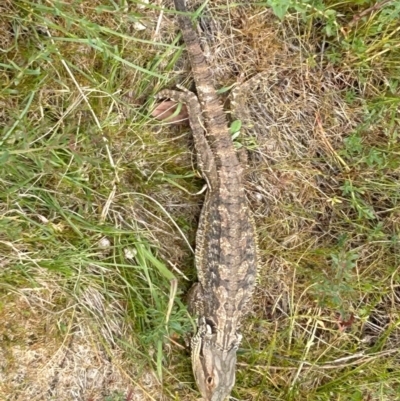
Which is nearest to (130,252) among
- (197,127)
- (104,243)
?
(104,243)

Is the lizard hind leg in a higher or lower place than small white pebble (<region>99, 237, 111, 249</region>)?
higher

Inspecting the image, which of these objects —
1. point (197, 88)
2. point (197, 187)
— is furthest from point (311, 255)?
point (197, 88)

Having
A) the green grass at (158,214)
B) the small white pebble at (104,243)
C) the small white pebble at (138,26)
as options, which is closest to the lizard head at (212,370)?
the green grass at (158,214)

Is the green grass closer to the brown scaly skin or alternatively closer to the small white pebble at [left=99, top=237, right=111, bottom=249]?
the small white pebble at [left=99, top=237, right=111, bottom=249]

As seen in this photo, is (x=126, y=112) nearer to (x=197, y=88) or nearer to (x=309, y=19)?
(x=197, y=88)

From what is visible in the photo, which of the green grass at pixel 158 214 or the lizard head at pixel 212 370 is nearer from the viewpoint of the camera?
the green grass at pixel 158 214

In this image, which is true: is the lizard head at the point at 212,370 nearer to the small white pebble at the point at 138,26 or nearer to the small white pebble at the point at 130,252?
the small white pebble at the point at 130,252

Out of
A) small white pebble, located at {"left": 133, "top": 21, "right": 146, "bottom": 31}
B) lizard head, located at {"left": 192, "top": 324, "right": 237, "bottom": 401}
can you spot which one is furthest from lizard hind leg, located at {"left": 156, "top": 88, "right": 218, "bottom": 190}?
lizard head, located at {"left": 192, "top": 324, "right": 237, "bottom": 401}
